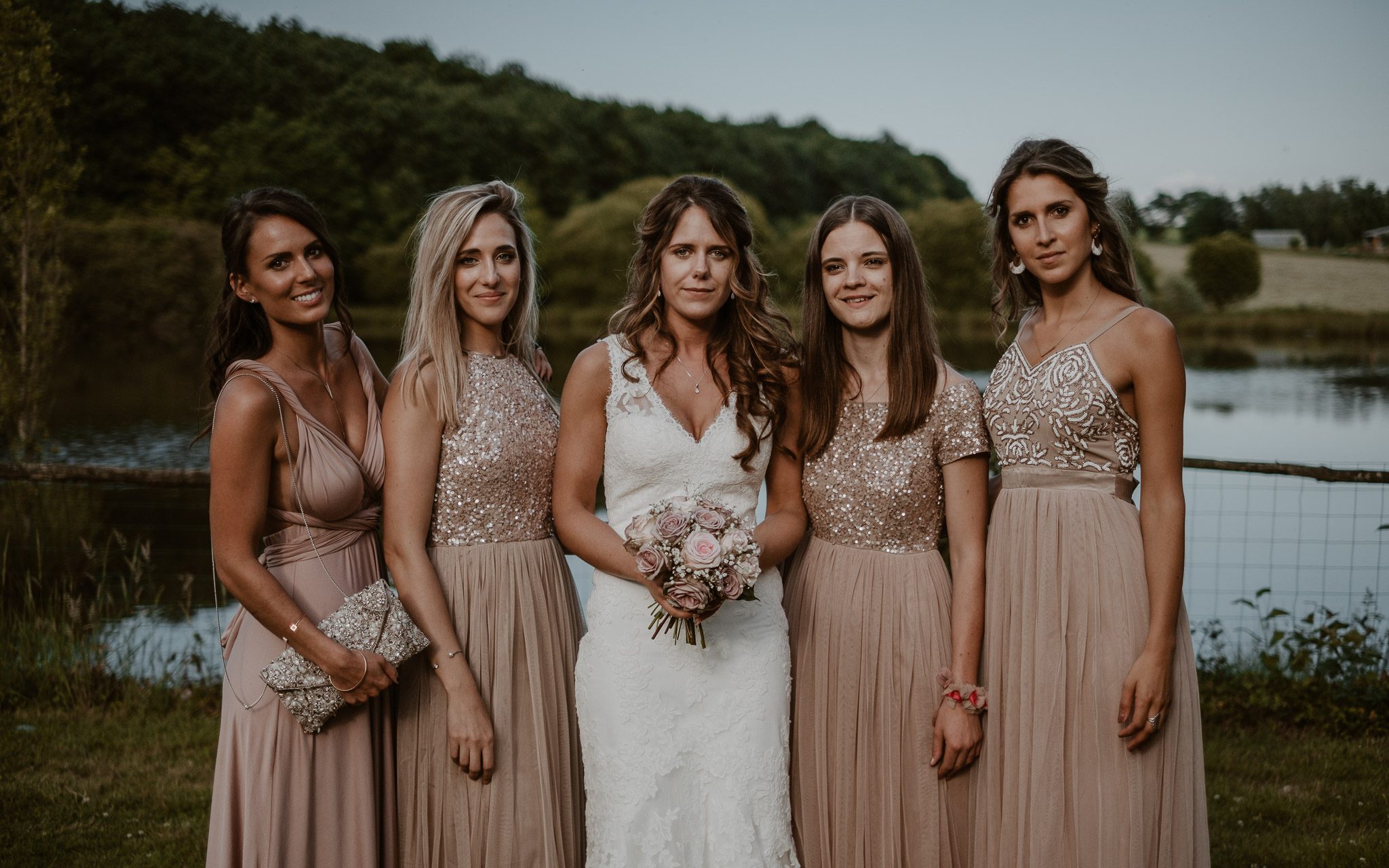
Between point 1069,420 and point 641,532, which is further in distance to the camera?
point 1069,420

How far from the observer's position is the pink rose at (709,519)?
8.35 ft

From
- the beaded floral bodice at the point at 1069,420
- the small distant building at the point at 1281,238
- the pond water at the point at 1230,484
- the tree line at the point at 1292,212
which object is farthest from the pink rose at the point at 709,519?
the small distant building at the point at 1281,238

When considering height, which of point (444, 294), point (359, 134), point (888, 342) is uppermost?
point (359, 134)

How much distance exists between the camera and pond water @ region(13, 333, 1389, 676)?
10.4m

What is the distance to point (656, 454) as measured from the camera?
9.80 ft

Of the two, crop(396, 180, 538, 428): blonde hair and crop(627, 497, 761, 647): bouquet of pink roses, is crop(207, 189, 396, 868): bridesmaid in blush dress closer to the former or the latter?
crop(396, 180, 538, 428): blonde hair

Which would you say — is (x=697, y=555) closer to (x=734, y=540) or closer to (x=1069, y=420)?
(x=734, y=540)

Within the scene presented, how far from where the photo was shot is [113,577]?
1105 centimetres

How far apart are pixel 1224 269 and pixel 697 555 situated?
17284mm

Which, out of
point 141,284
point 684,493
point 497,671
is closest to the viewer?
point 684,493

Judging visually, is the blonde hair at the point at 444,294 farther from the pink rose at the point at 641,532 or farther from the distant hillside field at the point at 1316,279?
the distant hillside field at the point at 1316,279

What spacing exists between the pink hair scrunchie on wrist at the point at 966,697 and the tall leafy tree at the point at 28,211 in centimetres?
912

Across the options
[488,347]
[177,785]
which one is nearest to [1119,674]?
[488,347]

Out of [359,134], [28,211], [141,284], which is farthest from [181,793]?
[359,134]
